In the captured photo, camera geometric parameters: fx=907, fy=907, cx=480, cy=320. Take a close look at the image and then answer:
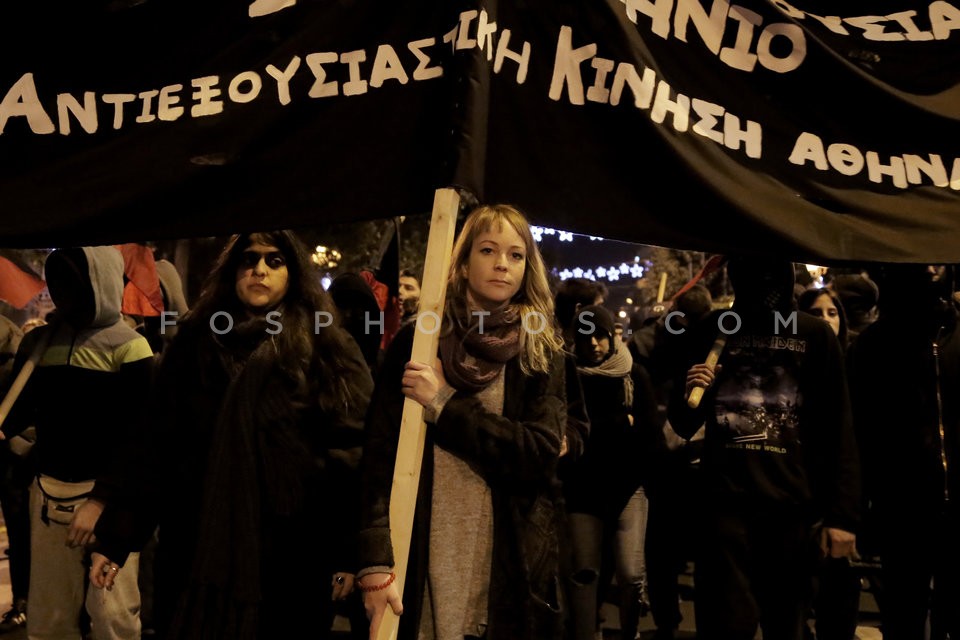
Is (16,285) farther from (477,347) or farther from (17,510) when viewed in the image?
(477,347)

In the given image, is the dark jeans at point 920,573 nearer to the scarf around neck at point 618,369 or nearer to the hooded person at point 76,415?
the scarf around neck at point 618,369

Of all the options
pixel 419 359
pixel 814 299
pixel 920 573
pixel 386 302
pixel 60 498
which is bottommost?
pixel 920 573

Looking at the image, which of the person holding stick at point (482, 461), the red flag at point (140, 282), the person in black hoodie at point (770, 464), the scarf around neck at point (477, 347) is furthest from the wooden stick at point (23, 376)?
the person in black hoodie at point (770, 464)

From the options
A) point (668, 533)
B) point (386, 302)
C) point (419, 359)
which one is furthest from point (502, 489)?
point (386, 302)

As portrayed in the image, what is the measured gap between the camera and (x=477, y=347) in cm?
321

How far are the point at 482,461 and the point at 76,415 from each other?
8.89ft

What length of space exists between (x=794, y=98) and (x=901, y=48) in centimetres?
51

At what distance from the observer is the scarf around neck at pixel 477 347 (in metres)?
3.14

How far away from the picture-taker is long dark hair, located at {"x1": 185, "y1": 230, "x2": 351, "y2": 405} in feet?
12.0

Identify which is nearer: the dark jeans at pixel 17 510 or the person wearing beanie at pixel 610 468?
the person wearing beanie at pixel 610 468

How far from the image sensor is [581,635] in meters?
5.27

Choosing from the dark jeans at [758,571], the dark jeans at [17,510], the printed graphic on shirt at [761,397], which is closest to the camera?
the dark jeans at [758,571]

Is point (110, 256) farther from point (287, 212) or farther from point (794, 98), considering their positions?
point (794, 98)

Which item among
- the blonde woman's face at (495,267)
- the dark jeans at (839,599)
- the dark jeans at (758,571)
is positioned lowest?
the dark jeans at (839,599)
